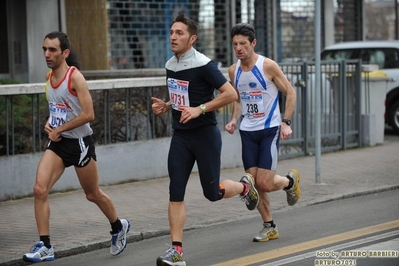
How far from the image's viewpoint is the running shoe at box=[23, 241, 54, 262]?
7324 millimetres

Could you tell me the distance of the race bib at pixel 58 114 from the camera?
7.66 m

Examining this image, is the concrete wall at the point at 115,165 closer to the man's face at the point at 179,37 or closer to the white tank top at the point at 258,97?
the white tank top at the point at 258,97

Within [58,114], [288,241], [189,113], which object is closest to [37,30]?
[58,114]

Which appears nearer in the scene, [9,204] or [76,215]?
[76,215]

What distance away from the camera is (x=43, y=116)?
456 inches

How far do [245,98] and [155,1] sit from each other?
1088 centimetres

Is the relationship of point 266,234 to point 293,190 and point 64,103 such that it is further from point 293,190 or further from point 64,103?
point 64,103

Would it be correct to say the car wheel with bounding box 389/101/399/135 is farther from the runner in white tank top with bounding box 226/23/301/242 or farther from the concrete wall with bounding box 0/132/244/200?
the runner in white tank top with bounding box 226/23/301/242

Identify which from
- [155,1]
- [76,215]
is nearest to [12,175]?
[76,215]

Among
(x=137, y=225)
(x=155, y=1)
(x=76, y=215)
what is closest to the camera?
(x=137, y=225)

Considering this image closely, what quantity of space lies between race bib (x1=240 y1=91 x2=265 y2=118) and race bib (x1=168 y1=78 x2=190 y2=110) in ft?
4.12

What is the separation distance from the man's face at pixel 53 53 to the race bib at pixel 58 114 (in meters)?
0.33

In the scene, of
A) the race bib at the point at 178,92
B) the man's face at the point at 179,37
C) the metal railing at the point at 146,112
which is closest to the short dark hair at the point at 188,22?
the man's face at the point at 179,37

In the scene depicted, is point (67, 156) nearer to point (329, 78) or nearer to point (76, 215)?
point (76, 215)
